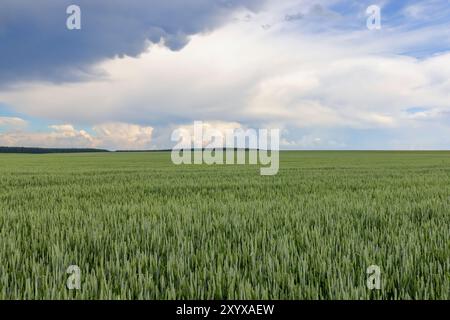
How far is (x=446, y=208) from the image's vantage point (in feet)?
23.1

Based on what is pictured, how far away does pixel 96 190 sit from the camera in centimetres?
1153

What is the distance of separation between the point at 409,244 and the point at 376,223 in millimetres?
1720

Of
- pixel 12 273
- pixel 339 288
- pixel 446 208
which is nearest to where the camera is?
pixel 339 288

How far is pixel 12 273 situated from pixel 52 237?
4.63 feet
